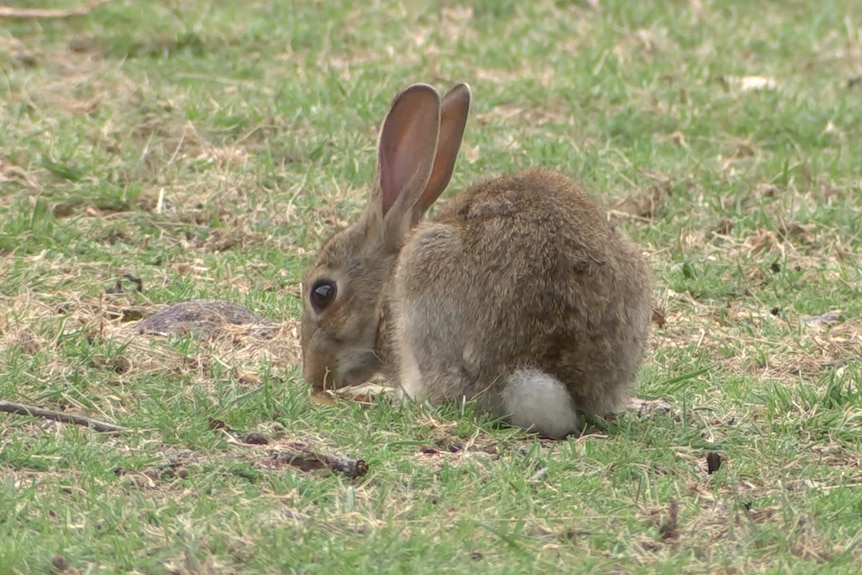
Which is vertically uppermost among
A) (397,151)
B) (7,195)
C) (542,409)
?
(397,151)

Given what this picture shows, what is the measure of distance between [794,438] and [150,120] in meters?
4.65

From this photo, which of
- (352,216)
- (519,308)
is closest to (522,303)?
(519,308)

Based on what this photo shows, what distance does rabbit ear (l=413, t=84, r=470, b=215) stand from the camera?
6.08 m

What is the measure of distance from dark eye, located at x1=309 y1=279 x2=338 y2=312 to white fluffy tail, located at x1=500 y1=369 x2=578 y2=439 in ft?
3.11

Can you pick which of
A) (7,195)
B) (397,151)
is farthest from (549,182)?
(7,195)

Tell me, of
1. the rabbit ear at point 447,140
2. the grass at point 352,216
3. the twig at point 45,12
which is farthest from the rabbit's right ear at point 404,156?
the twig at point 45,12

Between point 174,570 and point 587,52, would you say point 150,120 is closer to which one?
point 587,52

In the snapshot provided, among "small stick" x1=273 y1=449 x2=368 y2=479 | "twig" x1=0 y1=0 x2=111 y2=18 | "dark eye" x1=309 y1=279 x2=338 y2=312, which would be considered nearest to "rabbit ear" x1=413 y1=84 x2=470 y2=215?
"dark eye" x1=309 y1=279 x2=338 y2=312

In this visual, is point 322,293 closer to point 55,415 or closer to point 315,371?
point 315,371

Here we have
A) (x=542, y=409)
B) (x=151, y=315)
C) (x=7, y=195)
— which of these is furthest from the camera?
(x=7, y=195)

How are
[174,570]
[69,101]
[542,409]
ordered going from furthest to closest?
[69,101]
[542,409]
[174,570]

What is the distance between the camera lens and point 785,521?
4363 mm

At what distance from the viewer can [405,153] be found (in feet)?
19.3

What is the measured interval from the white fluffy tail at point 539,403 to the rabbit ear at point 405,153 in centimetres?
98
